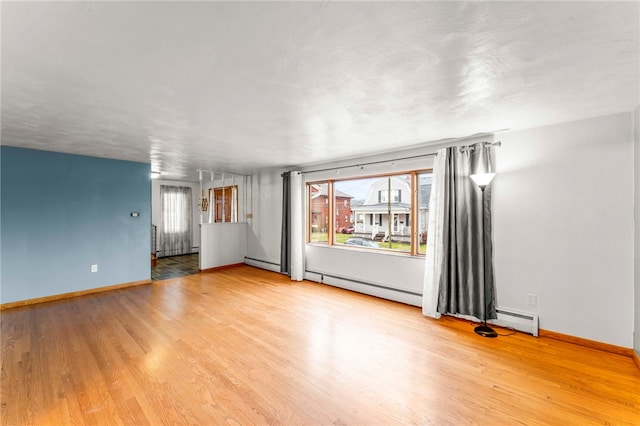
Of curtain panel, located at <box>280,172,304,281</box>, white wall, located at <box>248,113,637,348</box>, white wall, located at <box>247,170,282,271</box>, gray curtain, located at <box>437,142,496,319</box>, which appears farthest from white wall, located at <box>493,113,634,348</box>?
white wall, located at <box>247,170,282,271</box>

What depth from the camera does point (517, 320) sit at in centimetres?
309

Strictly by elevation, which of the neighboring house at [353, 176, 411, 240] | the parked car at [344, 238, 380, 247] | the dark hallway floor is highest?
the neighboring house at [353, 176, 411, 240]

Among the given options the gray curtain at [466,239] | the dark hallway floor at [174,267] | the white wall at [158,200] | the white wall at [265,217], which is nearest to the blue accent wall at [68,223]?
the dark hallway floor at [174,267]

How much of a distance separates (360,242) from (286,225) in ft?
5.58

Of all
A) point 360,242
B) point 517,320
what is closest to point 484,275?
point 517,320

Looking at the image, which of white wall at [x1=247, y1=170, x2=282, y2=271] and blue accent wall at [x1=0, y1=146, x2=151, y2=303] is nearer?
blue accent wall at [x1=0, y1=146, x2=151, y2=303]

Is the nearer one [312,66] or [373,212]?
[312,66]

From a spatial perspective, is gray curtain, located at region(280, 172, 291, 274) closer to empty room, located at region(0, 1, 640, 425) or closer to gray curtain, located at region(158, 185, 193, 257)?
empty room, located at region(0, 1, 640, 425)

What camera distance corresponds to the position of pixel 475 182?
10.6ft

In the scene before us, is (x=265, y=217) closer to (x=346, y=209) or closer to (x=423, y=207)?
(x=346, y=209)

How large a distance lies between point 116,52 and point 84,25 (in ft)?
Result: 0.77

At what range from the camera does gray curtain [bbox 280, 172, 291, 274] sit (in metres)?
5.59

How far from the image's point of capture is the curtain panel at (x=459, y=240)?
3.21 meters

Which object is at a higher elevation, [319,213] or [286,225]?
[319,213]
